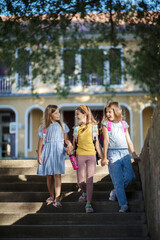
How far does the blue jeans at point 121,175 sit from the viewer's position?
4.51 m

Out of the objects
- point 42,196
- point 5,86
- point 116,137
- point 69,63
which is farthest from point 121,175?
point 5,86

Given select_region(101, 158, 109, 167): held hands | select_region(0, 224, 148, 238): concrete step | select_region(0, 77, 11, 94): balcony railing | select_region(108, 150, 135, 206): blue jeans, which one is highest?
select_region(0, 77, 11, 94): balcony railing

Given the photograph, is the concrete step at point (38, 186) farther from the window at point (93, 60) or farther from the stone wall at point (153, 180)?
the window at point (93, 60)

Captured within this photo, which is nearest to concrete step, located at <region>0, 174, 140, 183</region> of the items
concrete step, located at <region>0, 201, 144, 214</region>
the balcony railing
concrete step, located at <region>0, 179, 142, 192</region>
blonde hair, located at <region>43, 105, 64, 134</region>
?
concrete step, located at <region>0, 179, 142, 192</region>

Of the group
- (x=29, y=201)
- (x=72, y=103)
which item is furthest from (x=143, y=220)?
(x=72, y=103)

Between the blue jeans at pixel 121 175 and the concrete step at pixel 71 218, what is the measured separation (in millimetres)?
210

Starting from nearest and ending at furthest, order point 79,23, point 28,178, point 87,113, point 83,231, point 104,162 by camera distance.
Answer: point 83,231
point 104,162
point 87,113
point 28,178
point 79,23

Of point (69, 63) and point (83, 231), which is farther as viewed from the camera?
point (69, 63)

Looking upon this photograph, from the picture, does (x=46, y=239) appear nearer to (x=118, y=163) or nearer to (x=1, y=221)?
(x=1, y=221)

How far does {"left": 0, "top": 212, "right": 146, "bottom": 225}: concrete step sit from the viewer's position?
4426 millimetres

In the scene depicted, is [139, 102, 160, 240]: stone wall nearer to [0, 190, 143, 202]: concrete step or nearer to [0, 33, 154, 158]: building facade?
Result: [0, 190, 143, 202]: concrete step

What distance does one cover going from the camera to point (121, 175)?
461 centimetres

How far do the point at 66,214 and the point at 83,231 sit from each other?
0.33 meters

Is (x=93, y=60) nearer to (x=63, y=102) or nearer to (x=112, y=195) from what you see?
(x=112, y=195)
